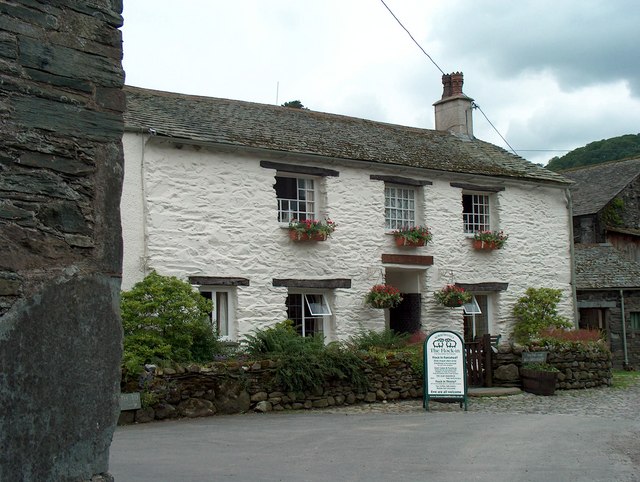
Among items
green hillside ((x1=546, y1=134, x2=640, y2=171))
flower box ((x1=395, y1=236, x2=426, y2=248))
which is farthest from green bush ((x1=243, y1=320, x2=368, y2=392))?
green hillside ((x1=546, y1=134, x2=640, y2=171))

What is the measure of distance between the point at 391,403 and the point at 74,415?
418 inches

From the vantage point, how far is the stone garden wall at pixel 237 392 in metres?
12.4

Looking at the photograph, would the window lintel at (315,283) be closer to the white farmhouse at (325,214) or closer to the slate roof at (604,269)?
the white farmhouse at (325,214)

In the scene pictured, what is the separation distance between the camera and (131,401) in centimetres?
1192

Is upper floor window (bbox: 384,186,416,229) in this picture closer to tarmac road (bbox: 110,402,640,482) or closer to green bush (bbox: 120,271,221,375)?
green bush (bbox: 120,271,221,375)

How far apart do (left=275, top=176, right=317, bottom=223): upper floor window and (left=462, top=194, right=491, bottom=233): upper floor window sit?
4861 mm

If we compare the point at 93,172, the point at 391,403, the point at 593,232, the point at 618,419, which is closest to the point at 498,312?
the point at 391,403

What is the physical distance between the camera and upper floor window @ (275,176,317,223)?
18062 millimetres

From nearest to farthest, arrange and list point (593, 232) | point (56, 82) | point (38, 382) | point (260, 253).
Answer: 1. point (38, 382)
2. point (56, 82)
3. point (260, 253)
4. point (593, 232)

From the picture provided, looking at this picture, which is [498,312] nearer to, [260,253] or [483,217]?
[483,217]

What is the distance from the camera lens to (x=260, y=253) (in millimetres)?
17094

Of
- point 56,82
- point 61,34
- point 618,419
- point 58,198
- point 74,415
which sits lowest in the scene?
point 618,419

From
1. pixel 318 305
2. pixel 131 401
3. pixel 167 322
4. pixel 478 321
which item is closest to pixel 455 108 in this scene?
pixel 478 321

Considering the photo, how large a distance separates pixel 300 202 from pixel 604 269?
13.3 metres
